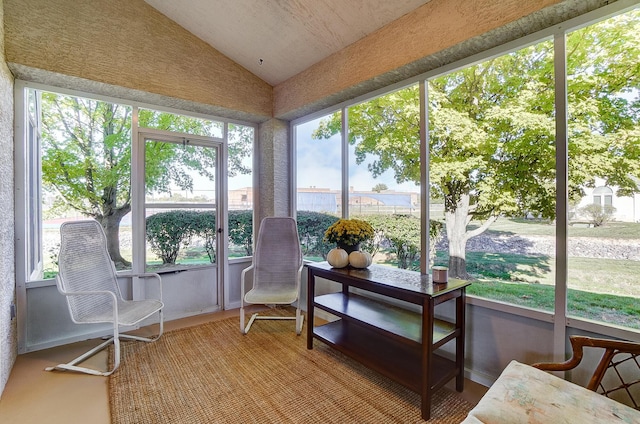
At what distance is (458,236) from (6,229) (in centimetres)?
343

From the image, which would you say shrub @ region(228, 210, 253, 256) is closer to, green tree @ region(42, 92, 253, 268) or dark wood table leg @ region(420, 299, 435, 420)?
green tree @ region(42, 92, 253, 268)

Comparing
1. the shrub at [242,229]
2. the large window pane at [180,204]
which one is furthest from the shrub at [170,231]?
the shrub at [242,229]

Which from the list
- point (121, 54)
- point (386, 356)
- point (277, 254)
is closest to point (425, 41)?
point (386, 356)

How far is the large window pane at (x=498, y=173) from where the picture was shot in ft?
6.06

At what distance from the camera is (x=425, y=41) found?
210cm

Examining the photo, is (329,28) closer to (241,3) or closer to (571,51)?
(241,3)

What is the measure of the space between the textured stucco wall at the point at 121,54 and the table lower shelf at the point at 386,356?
264 cm

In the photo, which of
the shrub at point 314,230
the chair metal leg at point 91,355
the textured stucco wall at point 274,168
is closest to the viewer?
the chair metal leg at point 91,355

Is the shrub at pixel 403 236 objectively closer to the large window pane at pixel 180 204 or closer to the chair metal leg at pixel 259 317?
the chair metal leg at pixel 259 317

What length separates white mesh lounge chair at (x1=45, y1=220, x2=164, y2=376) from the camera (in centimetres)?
228

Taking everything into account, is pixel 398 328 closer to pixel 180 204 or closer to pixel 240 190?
pixel 240 190

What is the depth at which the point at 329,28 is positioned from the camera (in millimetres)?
2557

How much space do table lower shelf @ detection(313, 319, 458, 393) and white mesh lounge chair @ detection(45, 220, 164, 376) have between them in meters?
1.57

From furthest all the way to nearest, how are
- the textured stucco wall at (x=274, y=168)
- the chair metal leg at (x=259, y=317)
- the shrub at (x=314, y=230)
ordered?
the textured stucco wall at (x=274, y=168) < the shrub at (x=314, y=230) < the chair metal leg at (x=259, y=317)
